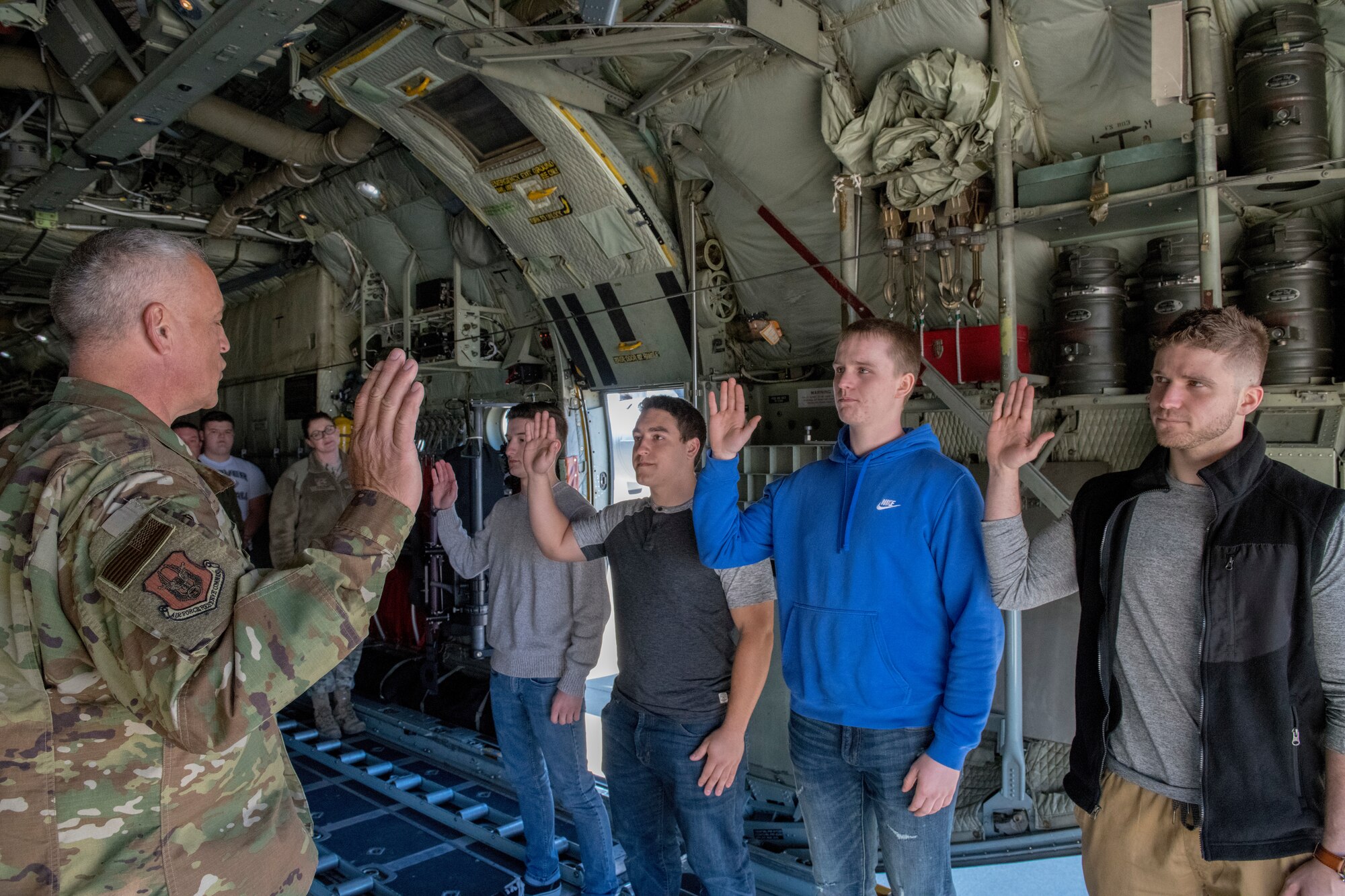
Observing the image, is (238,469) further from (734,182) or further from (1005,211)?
(1005,211)

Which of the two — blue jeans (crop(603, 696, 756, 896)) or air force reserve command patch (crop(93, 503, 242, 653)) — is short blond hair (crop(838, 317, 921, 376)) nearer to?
blue jeans (crop(603, 696, 756, 896))

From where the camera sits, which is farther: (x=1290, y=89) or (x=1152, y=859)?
(x=1290, y=89)

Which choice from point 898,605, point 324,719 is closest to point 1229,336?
point 898,605

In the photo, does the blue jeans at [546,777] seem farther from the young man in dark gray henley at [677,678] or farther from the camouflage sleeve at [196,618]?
the camouflage sleeve at [196,618]

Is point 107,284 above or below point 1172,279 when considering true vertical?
below

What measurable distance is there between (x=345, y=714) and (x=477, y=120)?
4.03 meters

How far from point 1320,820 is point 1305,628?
1.25ft

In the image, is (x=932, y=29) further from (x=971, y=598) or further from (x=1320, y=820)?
(x=1320, y=820)

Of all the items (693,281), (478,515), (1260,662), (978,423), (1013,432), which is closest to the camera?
(1260,662)

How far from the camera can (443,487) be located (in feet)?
11.6

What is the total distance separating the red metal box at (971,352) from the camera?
3.94 m

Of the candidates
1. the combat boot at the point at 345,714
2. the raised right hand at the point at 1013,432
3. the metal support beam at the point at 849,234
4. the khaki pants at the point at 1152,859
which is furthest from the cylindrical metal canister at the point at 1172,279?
the combat boot at the point at 345,714

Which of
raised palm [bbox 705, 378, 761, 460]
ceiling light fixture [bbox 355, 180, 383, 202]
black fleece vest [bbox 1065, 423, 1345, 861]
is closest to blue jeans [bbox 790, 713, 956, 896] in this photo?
black fleece vest [bbox 1065, 423, 1345, 861]

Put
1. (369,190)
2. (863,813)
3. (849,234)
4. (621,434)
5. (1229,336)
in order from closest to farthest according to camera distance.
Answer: (1229,336)
(863,813)
(849,234)
(369,190)
(621,434)
